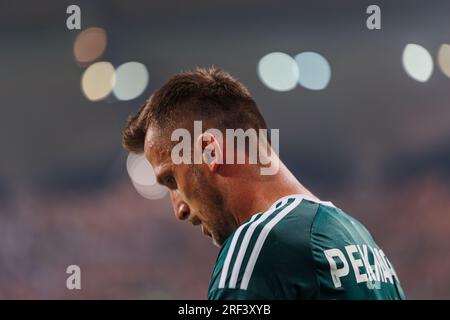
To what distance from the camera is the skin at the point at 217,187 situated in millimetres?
1200

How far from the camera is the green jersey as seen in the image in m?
0.94

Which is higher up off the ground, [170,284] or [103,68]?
[103,68]

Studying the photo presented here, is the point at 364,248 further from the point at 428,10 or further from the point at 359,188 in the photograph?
the point at 428,10

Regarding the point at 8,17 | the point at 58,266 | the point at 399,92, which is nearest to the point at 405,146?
the point at 399,92

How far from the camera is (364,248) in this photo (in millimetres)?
Result: 1107

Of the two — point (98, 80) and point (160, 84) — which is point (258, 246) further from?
point (98, 80)

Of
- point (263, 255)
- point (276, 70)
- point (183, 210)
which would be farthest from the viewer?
point (276, 70)

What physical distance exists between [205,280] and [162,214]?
46 centimetres

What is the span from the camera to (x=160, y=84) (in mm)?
3498

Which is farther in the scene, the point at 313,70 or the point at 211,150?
the point at 313,70

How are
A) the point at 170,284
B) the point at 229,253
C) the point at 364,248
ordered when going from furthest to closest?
the point at 170,284 < the point at 364,248 < the point at 229,253

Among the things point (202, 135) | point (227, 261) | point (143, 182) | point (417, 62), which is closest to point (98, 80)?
point (143, 182)

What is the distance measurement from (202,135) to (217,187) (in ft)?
0.37

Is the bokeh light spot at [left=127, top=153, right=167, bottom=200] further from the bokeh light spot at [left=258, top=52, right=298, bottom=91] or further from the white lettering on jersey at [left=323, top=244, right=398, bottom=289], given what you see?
the white lettering on jersey at [left=323, top=244, right=398, bottom=289]
